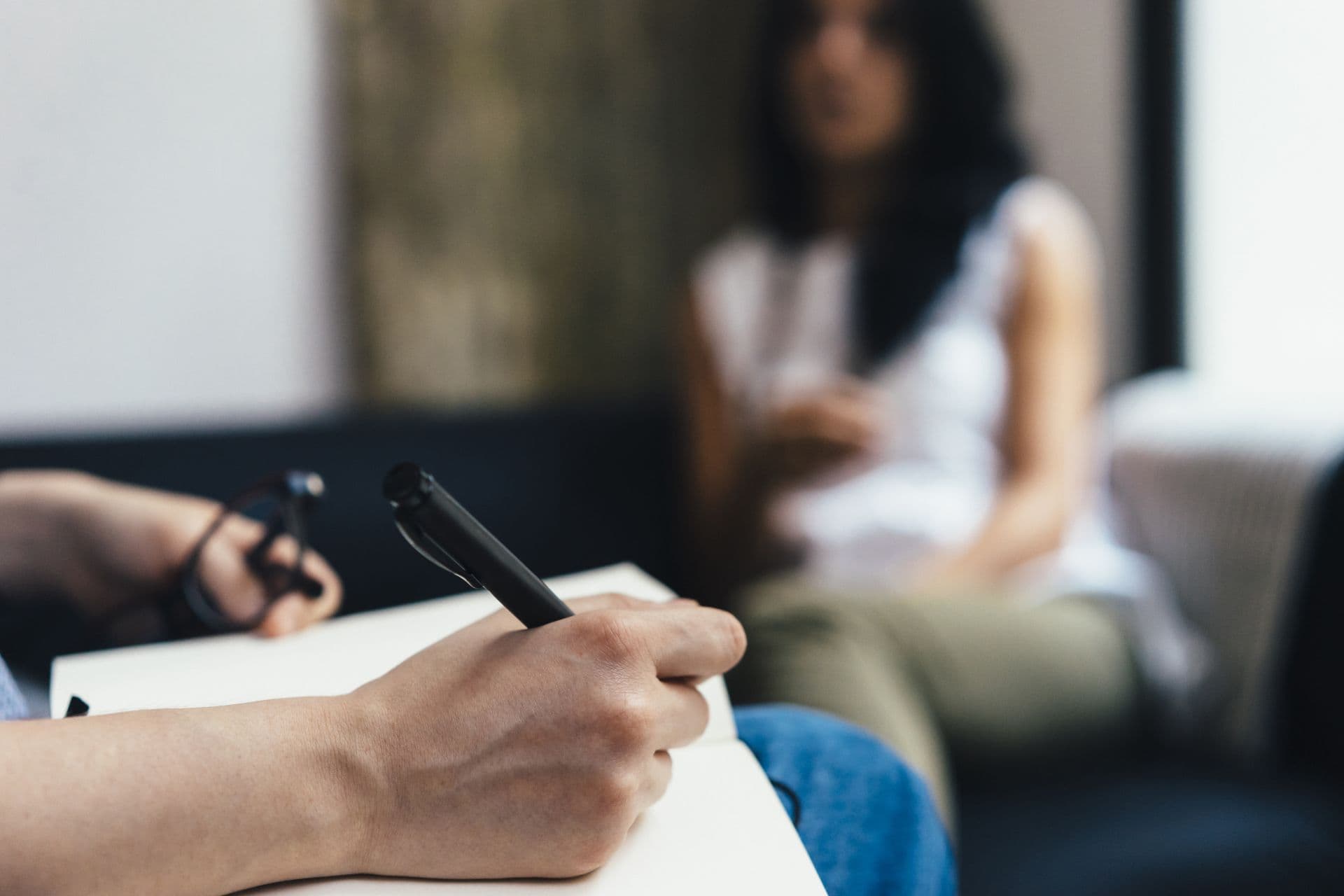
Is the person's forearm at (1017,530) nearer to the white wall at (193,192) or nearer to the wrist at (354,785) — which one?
the white wall at (193,192)

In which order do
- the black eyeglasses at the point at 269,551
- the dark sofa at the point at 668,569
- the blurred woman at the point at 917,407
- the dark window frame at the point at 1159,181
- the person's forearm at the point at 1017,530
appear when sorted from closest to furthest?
the black eyeglasses at the point at 269,551, the dark sofa at the point at 668,569, the blurred woman at the point at 917,407, the person's forearm at the point at 1017,530, the dark window frame at the point at 1159,181

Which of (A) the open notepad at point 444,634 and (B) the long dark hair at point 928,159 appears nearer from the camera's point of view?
(A) the open notepad at point 444,634

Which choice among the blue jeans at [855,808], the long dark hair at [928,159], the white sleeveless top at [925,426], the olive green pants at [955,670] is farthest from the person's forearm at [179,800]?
the long dark hair at [928,159]

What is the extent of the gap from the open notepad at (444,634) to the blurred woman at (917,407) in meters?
0.34

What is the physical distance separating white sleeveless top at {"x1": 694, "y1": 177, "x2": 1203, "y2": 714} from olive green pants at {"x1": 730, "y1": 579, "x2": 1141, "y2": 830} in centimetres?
13

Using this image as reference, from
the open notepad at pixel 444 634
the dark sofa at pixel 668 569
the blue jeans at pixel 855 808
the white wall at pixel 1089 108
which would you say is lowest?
the dark sofa at pixel 668 569

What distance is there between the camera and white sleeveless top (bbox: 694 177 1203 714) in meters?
1.07

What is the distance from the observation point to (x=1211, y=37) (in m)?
1.37

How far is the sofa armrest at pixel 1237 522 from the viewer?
854 mm

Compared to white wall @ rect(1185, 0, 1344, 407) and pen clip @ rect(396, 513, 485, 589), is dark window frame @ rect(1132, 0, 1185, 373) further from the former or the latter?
pen clip @ rect(396, 513, 485, 589)

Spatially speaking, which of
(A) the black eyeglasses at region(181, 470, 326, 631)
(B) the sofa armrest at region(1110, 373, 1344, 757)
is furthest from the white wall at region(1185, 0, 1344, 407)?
(A) the black eyeglasses at region(181, 470, 326, 631)

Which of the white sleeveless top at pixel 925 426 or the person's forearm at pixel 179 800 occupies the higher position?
the person's forearm at pixel 179 800

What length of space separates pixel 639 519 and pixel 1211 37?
1.04 m

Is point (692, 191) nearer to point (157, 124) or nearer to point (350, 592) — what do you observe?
point (157, 124)
